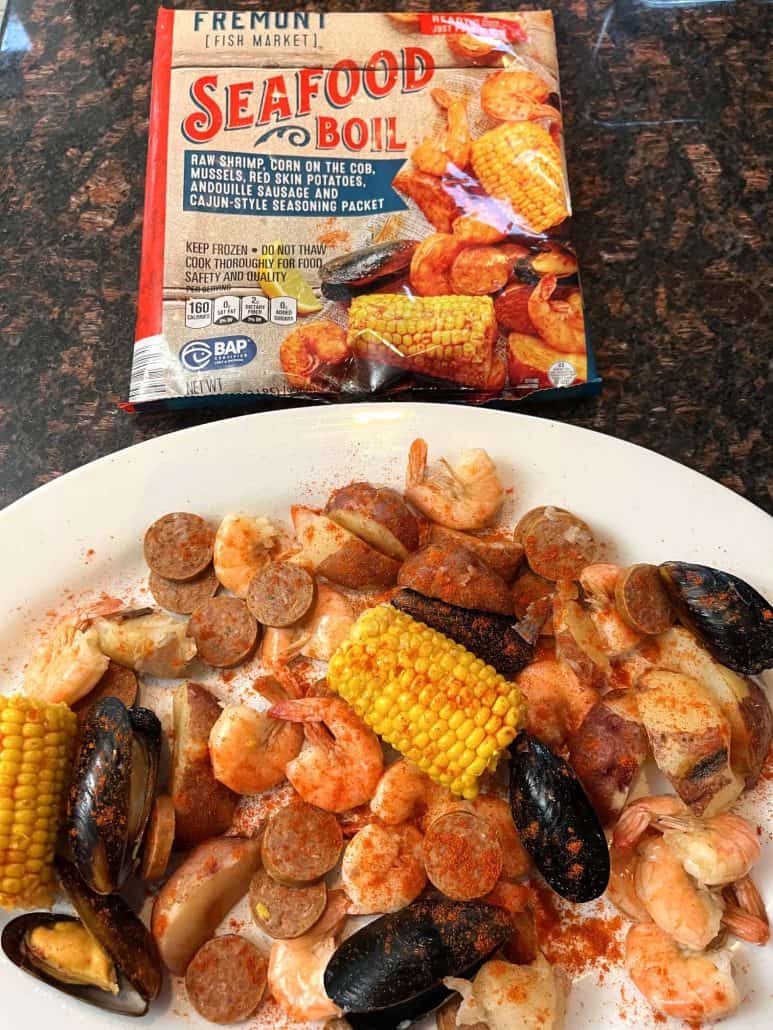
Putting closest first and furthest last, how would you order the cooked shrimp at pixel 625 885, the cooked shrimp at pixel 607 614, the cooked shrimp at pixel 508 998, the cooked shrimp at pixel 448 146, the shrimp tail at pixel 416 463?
1. the cooked shrimp at pixel 508 998
2. the cooked shrimp at pixel 625 885
3. the cooked shrimp at pixel 607 614
4. the shrimp tail at pixel 416 463
5. the cooked shrimp at pixel 448 146

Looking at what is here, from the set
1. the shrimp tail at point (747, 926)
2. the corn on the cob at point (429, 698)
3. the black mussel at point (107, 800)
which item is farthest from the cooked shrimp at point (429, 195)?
the shrimp tail at point (747, 926)

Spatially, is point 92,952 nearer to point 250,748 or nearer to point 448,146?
point 250,748

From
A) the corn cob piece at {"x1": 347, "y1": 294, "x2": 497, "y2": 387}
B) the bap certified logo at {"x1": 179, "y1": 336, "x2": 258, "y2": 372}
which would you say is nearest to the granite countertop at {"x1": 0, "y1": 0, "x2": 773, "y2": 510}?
the bap certified logo at {"x1": 179, "y1": 336, "x2": 258, "y2": 372}

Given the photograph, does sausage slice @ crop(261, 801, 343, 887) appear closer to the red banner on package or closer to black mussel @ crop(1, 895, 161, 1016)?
black mussel @ crop(1, 895, 161, 1016)

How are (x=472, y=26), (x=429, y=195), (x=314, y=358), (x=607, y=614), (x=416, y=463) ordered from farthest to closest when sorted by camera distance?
(x=472, y=26) → (x=429, y=195) → (x=314, y=358) → (x=416, y=463) → (x=607, y=614)

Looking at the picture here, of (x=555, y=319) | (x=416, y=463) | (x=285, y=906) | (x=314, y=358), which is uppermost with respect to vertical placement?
(x=555, y=319)

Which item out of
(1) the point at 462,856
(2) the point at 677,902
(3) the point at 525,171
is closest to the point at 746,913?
(2) the point at 677,902

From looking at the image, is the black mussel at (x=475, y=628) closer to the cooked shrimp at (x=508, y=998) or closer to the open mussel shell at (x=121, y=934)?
the cooked shrimp at (x=508, y=998)
